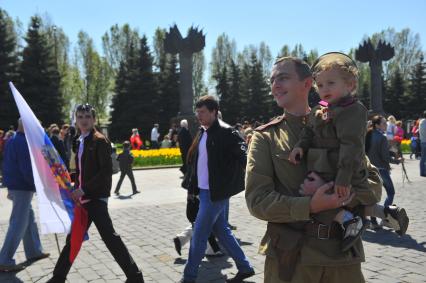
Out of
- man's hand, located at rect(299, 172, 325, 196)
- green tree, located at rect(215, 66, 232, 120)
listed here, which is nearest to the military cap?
man's hand, located at rect(299, 172, 325, 196)

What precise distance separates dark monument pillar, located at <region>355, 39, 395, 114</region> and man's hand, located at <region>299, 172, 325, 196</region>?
37.5 meters

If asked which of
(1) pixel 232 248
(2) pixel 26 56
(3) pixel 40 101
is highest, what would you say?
(2) pixel 26 56

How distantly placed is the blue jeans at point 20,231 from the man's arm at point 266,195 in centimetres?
419

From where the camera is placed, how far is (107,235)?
456cm

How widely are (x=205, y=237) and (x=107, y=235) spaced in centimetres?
99

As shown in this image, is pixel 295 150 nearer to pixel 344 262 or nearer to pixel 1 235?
pixel 344 262

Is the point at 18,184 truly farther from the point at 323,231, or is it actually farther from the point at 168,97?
the point at 168,97

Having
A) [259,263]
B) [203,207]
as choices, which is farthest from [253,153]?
[259,263]

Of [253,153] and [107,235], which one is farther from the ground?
[253,153]

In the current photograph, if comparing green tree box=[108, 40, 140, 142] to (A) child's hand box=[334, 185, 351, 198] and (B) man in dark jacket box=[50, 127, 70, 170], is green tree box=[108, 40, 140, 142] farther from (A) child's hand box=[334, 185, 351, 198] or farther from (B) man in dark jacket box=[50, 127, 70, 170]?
(A) child's hand box=[334, 185, 351, 198]

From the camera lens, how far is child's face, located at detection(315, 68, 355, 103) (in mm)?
2213

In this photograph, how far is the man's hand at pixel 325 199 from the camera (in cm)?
204

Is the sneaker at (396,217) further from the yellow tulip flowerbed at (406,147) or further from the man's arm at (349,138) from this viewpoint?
the yellow tulip flowerbed at (406,147)

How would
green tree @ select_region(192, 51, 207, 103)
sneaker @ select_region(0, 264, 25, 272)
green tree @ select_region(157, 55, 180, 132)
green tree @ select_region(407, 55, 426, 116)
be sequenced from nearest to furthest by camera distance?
sneaker @ select_region(0, 264, 25, 272) < green tree @ select_region(157, 55, 180, 132) < green tree @ select_region(407, 55, 426, 116) < green tree @ select_region(192, 51, 207, 103)
